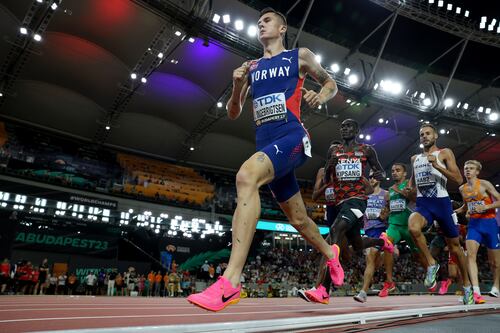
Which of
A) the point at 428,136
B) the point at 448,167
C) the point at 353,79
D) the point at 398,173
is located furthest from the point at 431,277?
the point at 353,79

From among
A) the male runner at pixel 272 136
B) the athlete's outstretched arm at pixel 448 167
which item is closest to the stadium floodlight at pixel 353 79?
the athlete's outstretched arm at pixel 448 167

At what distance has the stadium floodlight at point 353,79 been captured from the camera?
23.3 metres

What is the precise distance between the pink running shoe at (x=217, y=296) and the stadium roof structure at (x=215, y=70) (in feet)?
54.6

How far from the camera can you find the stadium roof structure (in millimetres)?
19375

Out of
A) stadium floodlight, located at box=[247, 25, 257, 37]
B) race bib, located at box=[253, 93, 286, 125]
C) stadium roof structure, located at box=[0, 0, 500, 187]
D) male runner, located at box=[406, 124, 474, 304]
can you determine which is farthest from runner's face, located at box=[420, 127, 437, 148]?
stadium floodlight, located at box=[247, 25, 257, 37]

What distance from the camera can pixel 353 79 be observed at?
23.4m

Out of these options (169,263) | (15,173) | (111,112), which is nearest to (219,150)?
(111,112)

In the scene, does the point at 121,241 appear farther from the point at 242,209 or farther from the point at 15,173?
the point at 242,209

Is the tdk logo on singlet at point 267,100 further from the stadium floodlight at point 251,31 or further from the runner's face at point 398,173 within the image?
the stadium floodlight at point 251,31

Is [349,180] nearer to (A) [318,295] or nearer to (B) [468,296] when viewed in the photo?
(A) [318,295]

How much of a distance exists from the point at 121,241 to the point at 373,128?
20530mm

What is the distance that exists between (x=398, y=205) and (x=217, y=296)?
6.36 m

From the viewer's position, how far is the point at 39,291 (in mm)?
14922

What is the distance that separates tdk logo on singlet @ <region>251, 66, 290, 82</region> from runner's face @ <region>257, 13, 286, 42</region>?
1.30 feet
